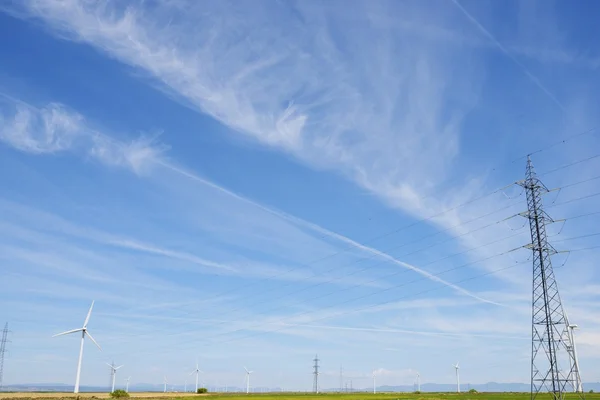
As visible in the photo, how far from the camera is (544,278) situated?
62.7 meters

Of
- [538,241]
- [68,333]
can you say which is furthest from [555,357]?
[68,333]

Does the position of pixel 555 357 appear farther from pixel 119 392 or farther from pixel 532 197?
pixel 119 392

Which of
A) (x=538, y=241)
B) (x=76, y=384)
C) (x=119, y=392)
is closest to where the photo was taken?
(x=538, y=241)

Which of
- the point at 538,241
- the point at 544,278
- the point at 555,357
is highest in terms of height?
the point at 538,241

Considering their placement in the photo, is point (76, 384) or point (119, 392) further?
point (119, 392)

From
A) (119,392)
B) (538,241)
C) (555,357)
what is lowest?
(119,392)

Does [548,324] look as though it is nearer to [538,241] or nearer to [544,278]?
[544,278]

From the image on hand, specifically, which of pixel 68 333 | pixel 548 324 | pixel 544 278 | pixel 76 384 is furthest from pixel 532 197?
pixel 68 333

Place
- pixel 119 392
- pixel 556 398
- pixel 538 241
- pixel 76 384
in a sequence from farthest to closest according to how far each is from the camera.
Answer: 1. pixel 119 392
2. pixel 76 384
3. pixel 538 241
4. pixel 556 398

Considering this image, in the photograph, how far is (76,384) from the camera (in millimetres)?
126000

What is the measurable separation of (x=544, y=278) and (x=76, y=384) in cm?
11487

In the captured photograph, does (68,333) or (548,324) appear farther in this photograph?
(68,333)

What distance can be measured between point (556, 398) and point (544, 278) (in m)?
14.3

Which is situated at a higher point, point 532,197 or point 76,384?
point 532,197
